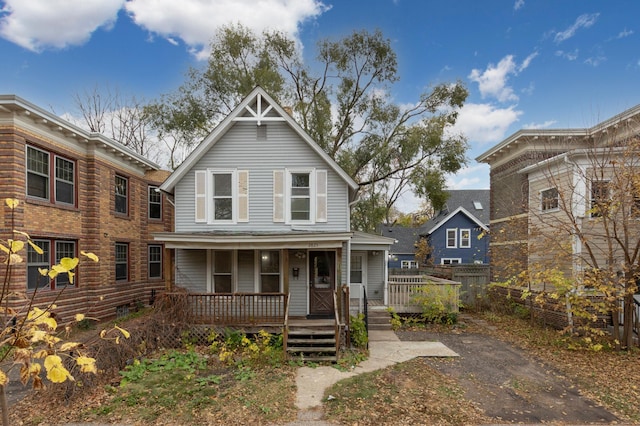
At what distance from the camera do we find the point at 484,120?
68.7 feet

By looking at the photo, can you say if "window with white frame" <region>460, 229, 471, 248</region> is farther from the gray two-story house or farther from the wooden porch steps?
the wooden porch steps

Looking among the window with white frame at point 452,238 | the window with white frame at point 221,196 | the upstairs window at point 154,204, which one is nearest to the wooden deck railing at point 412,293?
the window with white frame at point 221,196

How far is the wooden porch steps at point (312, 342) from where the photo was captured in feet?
27.0

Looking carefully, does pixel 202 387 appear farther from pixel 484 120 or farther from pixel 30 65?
pixel 484 120

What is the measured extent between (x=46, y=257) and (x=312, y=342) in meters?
8.68

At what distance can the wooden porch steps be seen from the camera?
822 centimetres

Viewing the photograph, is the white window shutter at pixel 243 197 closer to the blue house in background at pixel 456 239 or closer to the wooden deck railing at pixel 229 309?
the wooden deck railing at pixel 229 309

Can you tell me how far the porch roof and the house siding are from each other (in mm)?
1371

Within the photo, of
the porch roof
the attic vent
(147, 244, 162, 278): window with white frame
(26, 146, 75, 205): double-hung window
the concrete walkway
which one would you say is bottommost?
the concrete walkway

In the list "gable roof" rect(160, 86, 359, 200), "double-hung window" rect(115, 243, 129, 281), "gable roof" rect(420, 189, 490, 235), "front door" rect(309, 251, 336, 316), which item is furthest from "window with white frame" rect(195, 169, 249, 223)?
"gable roof" rect(420, 189, 490, 235)

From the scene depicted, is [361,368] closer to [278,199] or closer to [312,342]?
[312,342]

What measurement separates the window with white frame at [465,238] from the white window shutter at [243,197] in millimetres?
23339

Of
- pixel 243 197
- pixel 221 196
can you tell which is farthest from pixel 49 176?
pixel 243 197

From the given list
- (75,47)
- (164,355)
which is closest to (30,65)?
(75,47)
